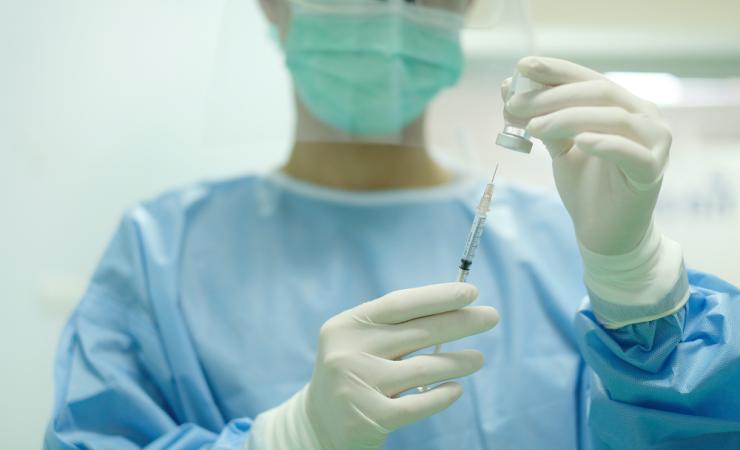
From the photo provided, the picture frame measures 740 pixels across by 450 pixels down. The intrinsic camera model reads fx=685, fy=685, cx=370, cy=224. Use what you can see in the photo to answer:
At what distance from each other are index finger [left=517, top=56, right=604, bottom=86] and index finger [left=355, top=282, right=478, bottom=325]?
0.24 m

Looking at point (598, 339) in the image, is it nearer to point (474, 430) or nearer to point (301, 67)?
point (474, 430)

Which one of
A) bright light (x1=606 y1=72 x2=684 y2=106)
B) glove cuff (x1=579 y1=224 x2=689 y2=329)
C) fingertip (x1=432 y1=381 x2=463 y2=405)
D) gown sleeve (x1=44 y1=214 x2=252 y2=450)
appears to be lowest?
gown sleeve (x1=44 y1=214 x2=252 y2=450)

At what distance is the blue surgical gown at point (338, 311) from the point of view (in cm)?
81

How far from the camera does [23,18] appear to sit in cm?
132

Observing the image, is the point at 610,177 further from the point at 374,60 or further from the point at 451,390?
the point at 374,60

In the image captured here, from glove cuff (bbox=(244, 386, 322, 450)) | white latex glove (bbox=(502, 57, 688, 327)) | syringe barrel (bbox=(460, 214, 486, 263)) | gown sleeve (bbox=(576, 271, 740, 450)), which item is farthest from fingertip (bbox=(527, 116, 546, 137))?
glove cuff (bbox=(244, 386, 322, 450))

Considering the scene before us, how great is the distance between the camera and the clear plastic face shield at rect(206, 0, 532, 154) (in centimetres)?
110

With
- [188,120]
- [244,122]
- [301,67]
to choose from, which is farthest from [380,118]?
[188,120]

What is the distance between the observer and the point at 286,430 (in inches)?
33.4

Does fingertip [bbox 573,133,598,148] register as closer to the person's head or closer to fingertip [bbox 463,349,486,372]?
fingertip [bbox 463,349,486,372]

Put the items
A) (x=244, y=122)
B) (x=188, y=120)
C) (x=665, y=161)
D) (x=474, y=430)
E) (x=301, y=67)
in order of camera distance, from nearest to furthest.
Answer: (x=665, y=161), (x=474, y=430), (x=301, y=67), (x=244, y=122), (x=188, y=120)

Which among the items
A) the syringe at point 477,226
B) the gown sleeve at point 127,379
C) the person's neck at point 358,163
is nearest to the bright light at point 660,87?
the person's neck at point 358,163

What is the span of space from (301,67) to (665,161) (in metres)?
0.63

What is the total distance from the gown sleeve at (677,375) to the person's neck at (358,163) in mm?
542
